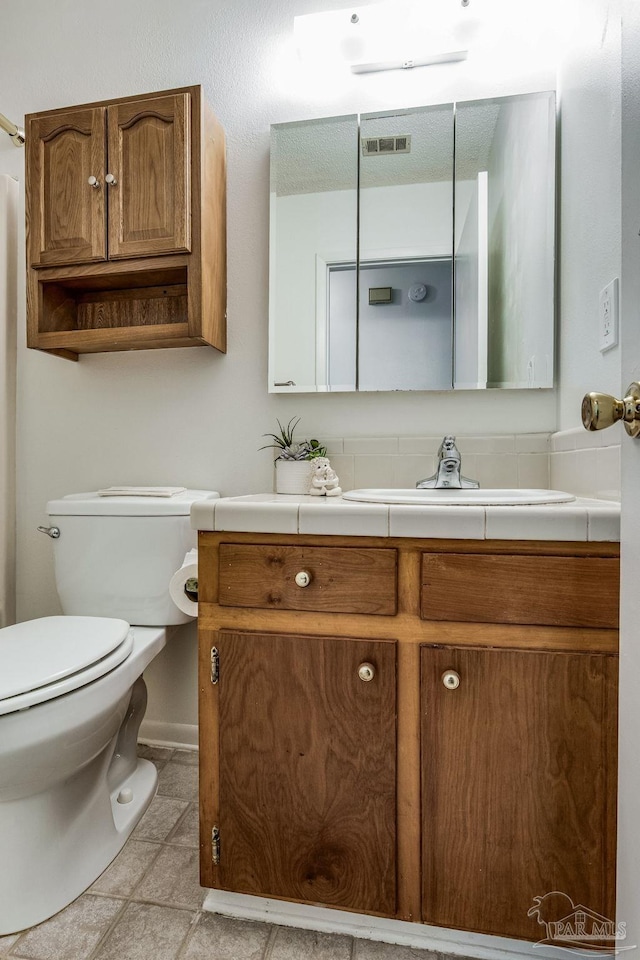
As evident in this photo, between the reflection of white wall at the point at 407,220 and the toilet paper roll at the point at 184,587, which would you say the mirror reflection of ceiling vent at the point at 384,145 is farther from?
the toilet paper roll at the point at 184,587

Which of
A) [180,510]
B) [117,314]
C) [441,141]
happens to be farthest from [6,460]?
[441,141]

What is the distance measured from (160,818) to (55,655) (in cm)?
59

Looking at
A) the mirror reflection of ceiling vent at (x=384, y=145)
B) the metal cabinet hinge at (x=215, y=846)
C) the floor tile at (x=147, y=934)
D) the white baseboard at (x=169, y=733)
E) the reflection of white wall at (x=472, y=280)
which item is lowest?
the floor tile at (x=147, y=934)

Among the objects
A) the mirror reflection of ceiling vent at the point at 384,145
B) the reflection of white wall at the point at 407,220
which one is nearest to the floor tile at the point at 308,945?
the reflection of white wall at the point at 407,220

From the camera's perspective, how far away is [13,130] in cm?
159

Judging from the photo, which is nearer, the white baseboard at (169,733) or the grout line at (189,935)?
the grout line at (189,935)

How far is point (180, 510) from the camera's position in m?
1.38

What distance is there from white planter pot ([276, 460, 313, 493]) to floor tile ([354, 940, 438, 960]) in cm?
97

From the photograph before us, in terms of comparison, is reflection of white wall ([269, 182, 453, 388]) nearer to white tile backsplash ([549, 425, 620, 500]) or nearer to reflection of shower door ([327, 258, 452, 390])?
reflection of shower door ([327, 258, 452, 390])

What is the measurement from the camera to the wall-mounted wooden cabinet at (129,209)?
1.37m

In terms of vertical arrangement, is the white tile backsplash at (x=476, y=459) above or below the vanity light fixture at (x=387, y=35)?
below

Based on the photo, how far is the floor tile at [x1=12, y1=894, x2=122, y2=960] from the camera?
0.95 m

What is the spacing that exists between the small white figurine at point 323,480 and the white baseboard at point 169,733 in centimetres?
86

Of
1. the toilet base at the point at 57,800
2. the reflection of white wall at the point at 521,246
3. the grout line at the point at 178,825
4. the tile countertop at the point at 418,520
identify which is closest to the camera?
the tile countertop at the point at 418,520
